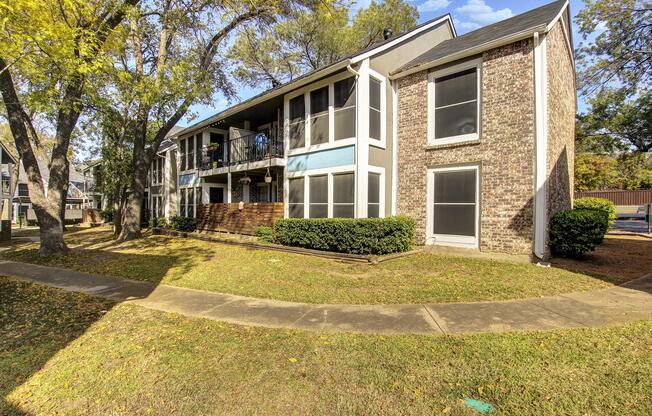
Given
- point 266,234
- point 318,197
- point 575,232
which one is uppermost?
point 318,197

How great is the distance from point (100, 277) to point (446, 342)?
7.53 metres

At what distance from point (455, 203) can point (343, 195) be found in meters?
3.61

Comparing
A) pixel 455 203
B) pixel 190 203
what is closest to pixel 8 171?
pixel 190 203

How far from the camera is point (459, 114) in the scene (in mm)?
9641

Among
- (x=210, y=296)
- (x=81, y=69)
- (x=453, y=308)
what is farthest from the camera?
(x=81, y=69)

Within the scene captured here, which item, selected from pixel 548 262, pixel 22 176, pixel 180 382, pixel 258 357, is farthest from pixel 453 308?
pixel 22 176

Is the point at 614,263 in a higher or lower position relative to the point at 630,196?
lower

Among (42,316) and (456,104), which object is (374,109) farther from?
(42,316)

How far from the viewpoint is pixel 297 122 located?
12.5 meters

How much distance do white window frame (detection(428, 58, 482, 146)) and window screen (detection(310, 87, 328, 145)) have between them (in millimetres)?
3640

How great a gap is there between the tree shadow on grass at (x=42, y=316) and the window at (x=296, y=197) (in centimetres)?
502

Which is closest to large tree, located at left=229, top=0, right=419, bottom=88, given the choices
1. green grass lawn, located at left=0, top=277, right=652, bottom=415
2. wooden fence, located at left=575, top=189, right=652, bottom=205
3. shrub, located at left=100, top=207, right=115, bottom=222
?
shrub, located at left=100, top=207, right=115, bottom=222

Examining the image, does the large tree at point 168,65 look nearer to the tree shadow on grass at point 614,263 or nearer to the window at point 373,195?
the window at point 373,195

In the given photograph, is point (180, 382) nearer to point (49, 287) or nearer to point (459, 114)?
point (49, 287)
